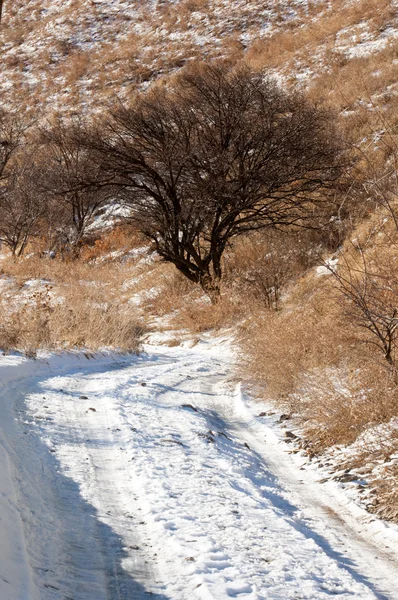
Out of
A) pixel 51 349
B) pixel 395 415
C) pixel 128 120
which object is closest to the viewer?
pixel 395 415

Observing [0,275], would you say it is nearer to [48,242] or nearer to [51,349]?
[48,242]

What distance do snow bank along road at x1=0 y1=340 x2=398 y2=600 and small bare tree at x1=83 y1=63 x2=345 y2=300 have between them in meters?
9.20

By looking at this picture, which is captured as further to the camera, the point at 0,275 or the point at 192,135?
the point at 0,275

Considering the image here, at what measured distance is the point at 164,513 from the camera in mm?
3100

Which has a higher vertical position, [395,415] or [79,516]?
[79,516]

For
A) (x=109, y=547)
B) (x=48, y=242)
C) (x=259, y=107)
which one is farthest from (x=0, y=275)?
(x=109, y=547)

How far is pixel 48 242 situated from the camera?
24.2 m

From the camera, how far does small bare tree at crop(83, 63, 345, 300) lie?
46.8ft

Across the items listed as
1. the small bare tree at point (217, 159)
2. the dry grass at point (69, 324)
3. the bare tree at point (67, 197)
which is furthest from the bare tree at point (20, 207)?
the dry grass at point (69, 324)

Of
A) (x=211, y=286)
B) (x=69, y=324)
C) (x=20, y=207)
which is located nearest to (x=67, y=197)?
(x=20, y=207)

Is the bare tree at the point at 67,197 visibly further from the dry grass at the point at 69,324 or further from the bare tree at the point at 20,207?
the dry grass at the point at 69,324

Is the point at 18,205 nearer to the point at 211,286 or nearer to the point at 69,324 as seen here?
the point at 211,286

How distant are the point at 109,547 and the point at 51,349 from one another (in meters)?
5.00

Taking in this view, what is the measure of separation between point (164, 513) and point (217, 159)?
1222cm
